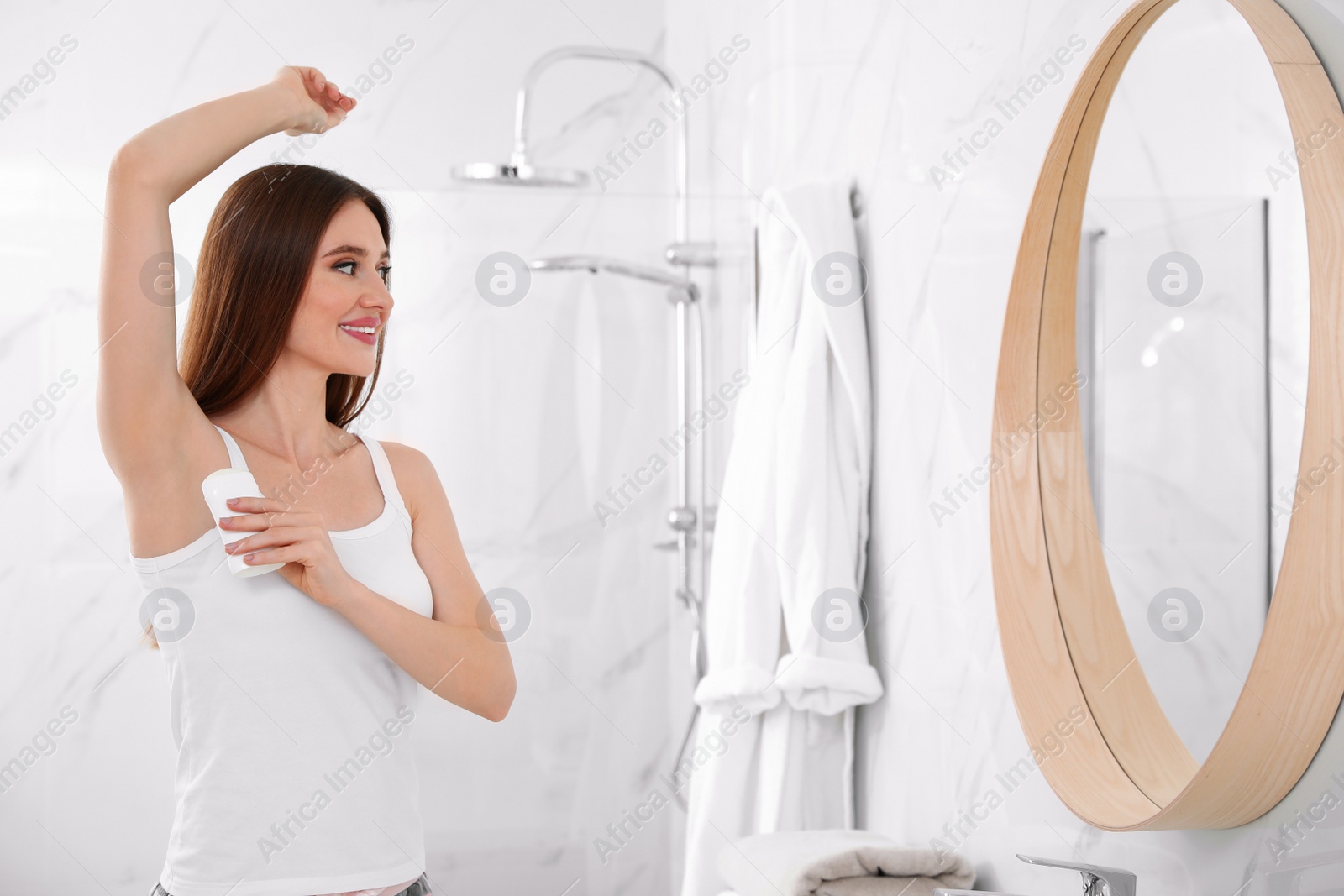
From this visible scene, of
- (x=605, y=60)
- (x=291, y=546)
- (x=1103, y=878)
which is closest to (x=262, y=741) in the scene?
(x=291, y=546)

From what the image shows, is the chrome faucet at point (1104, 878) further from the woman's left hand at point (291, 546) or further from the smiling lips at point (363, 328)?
the smiling lips at point (363, 328)

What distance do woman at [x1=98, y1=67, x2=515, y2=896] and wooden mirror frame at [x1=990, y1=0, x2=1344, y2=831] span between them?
1.69ft

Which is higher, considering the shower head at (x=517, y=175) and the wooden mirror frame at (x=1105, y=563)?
the shower head at (x=517, y=175)

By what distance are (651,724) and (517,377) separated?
29.7 inches

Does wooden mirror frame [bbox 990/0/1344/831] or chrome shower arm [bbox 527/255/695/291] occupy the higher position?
chrome shower arm [bbox 527/255/695/291]

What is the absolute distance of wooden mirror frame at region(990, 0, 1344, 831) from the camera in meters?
0.68

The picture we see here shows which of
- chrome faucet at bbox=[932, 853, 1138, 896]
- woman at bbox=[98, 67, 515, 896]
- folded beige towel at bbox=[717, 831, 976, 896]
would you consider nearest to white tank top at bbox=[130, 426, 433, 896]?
woman at bbox=[98, 67, 515, 896]

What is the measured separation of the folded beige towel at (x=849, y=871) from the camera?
108 cm

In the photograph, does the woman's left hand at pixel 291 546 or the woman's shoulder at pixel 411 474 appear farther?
the woman's shoulder at pixel 411 474

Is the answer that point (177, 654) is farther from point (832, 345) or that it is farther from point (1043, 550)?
point (832, 345)

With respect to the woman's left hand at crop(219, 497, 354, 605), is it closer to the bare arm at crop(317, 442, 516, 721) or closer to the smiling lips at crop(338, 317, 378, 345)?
the bare arm at crop(317, 442, 516, 721)

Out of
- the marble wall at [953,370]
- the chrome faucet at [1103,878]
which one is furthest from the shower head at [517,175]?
the chrome faucet at [1103,878]

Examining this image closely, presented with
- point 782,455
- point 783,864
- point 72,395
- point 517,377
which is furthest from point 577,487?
point 783,864

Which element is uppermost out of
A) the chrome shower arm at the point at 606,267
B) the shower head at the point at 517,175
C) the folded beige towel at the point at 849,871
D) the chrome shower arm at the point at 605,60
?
the chrome shower arm at the point at 605,60
